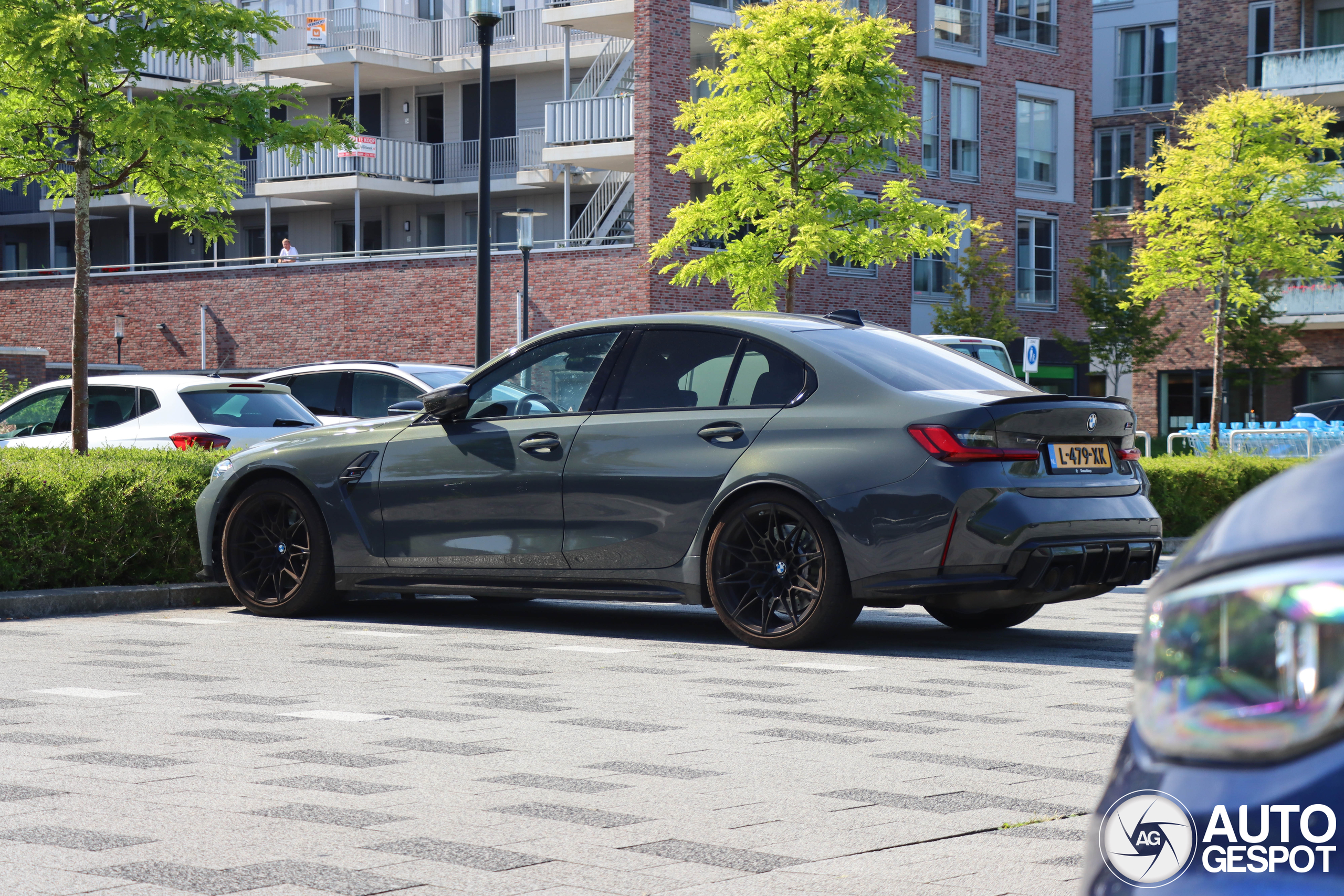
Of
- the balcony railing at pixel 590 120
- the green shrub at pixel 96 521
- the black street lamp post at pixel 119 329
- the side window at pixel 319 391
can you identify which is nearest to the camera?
the green shrub at pixel 96 521

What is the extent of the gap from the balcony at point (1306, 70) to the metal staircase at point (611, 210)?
1899cm

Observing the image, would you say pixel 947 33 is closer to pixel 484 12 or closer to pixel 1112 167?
pixel 1112 167

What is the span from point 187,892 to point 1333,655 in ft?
9.64

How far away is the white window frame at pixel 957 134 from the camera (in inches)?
1608

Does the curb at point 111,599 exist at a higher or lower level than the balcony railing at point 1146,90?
lower

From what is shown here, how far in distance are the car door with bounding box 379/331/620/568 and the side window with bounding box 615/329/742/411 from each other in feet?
0.67

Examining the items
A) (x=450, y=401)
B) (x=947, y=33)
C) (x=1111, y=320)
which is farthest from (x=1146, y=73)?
(x=450, y=401)

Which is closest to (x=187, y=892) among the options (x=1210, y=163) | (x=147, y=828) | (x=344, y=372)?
(x=147, y=828)

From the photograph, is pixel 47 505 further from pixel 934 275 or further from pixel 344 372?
pixel 934 275

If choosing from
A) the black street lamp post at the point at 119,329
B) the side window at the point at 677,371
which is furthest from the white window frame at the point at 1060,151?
the side window at the point at 677,371

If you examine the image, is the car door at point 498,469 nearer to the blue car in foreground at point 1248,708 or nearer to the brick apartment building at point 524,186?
the blue car in foreground at point 1248,708

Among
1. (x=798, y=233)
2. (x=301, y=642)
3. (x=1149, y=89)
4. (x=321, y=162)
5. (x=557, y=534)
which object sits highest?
(x=1149, y=89)

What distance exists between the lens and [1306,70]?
44.7 metres

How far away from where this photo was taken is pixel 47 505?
33.9 feet
